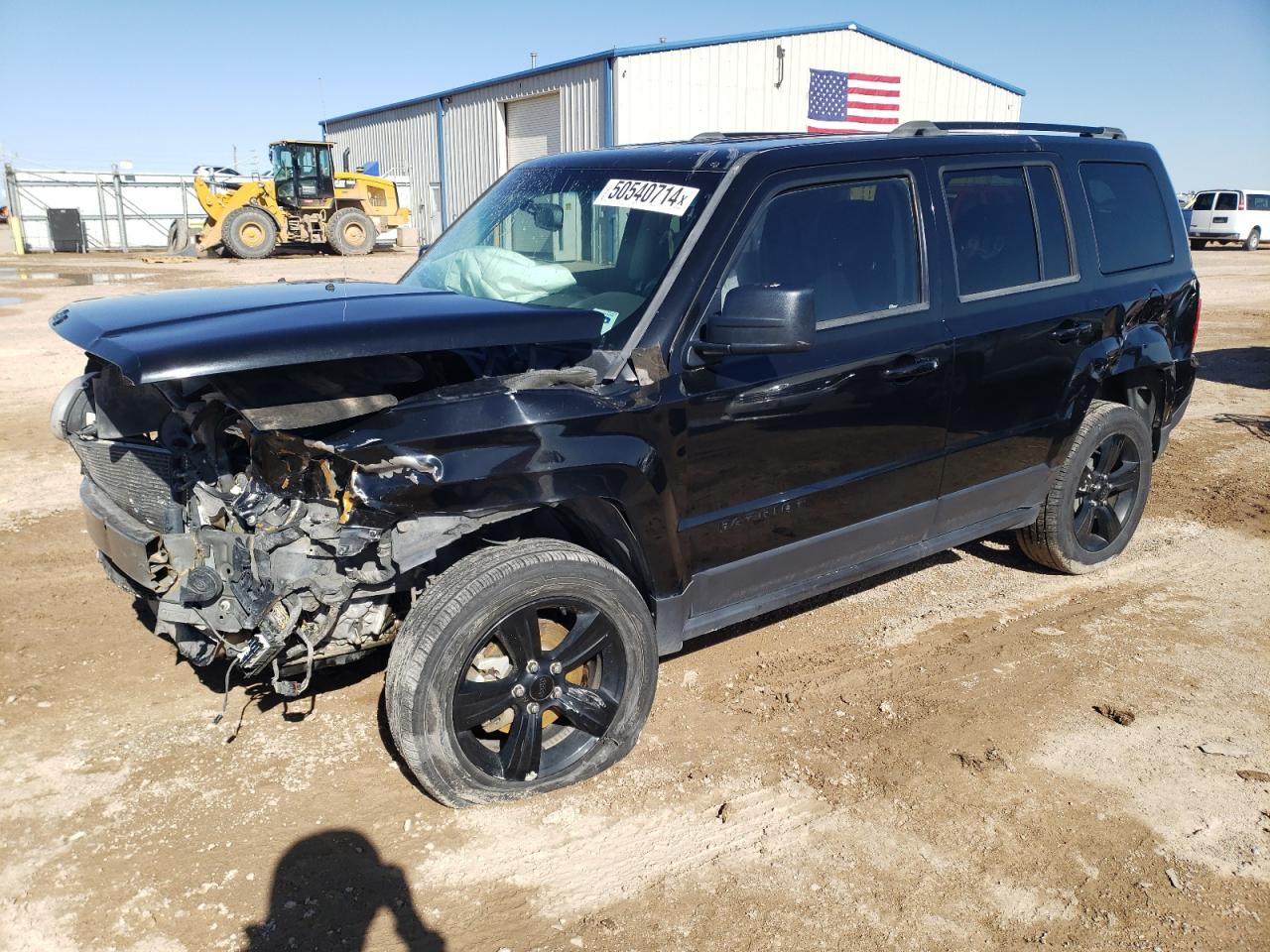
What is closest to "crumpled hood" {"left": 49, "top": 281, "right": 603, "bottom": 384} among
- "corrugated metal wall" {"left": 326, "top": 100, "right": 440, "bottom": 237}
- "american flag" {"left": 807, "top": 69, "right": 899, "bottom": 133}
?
"american flag" {"left": 807, "top": 69, "right": 899, "bottom": 133}

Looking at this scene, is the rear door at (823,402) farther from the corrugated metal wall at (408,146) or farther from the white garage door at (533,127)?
the corrugated metal wall at (408,146)

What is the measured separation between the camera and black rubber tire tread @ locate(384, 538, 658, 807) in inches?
111

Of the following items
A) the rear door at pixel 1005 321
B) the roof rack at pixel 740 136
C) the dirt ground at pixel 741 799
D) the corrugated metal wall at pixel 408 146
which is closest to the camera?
the dirt ground at pixel 741 799

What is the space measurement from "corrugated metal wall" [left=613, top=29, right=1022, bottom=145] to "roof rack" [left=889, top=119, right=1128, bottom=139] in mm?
18157

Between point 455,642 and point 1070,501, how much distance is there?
330 centimetres

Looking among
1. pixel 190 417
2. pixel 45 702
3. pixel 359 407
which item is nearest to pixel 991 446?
pixel 359 407

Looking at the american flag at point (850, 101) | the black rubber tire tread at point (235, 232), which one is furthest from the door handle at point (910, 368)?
the black rubber tire tread at point (235, 232)

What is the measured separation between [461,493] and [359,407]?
0.38 meters

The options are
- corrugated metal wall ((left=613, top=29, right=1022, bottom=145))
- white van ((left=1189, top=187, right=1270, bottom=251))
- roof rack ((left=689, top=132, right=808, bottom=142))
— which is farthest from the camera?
white van ((left=1189, top=187, right=1270, bottom=251))

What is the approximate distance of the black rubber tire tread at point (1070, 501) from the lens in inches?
184

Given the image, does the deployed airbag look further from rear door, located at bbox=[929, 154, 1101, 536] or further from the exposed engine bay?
rear door, located at bbox=[929, 154, 1101, 536]

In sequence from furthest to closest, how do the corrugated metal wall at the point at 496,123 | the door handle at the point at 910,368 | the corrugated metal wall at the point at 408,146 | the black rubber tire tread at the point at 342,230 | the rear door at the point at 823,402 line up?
the corrugated metal wall at the point at 408,146 < the black rubber tire tread at the point at 342,230 < the corrugated metal wall at the point at 496,123 < the door handle at the point at 910,368 < the rear door at the point at 823,402

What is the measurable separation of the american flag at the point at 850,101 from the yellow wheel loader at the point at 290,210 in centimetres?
1255

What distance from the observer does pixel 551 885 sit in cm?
278
